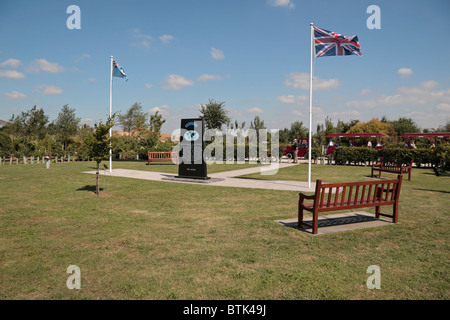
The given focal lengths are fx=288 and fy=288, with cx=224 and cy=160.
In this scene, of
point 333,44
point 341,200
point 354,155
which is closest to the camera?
point 341,200

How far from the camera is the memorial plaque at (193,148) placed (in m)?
13.5

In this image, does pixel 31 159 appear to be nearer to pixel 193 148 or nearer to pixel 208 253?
pixel 193 148

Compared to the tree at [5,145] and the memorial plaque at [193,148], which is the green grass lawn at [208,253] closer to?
the memorial plaque at [193,148]

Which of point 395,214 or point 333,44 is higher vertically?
→ point 333,44

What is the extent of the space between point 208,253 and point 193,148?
9.45 m

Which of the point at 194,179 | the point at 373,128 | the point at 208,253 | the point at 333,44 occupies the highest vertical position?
the point at 373,128

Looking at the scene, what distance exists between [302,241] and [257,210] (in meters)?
2.44

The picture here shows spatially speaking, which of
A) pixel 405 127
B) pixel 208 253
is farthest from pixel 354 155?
pixel 405 127

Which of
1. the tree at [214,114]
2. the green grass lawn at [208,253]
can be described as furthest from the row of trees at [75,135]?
the green grass lawn at [208,253]

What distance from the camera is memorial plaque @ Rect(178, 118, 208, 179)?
1348cm

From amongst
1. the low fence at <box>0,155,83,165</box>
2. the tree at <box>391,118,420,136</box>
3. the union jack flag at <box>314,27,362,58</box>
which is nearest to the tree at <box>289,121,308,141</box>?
the tree at <box>391,118,420,136</box>

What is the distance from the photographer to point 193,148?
1363cm
